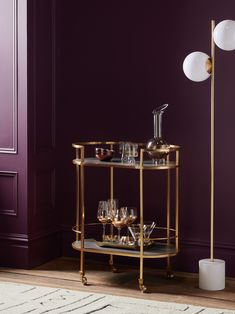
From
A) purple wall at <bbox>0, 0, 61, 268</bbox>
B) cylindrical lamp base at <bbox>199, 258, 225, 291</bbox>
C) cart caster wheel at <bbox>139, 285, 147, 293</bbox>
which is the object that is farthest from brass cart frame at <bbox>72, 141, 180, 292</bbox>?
purple wall at <bbox>0, 0, 61, 268</bbox>

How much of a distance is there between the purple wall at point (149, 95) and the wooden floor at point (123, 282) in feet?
0.90

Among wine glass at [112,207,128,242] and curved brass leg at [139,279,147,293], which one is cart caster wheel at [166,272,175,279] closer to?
curved brass leg at [139,279,147,293]

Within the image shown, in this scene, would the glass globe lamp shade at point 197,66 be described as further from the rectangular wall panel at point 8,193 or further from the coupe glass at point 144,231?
the rectangular wall panel at point 8,193

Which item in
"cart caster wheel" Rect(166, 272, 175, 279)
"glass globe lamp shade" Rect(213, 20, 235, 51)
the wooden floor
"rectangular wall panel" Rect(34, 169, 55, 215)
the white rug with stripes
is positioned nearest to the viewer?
the white rug with stripes

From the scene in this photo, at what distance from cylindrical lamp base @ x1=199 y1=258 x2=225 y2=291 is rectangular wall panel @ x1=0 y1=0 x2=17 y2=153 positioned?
161 centimetres

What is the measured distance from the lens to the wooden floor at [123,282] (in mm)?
4422

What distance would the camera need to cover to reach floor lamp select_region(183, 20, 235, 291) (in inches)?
169

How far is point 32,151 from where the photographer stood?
201 inches

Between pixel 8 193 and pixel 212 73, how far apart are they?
5.72 ft

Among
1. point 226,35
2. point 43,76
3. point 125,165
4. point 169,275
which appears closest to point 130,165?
point 125,165

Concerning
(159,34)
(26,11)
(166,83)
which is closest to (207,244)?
(166,83)

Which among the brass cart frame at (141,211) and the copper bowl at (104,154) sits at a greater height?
the copper bowl at (104,154)

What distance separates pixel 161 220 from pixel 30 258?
99 cm

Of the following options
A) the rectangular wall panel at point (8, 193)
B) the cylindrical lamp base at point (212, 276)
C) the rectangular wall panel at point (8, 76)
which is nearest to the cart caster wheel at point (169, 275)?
the cylindrical lamp base at point (212, 276)
